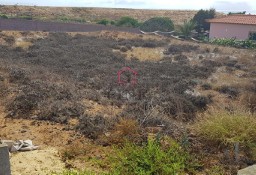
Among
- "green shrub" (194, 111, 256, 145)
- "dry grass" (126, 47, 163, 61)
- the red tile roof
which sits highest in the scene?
the red tile roof

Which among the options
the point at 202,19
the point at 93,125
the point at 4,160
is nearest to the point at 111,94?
the point at 93,125

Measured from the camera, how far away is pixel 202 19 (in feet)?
143

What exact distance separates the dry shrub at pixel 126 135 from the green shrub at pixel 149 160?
1.64ft

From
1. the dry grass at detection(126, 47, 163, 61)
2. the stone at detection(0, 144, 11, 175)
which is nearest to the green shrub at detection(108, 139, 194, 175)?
the stone at detection(0, 144, 11, 175)

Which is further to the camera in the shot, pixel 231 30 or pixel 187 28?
pixel 187 28

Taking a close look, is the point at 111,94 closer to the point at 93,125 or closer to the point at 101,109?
the point at 101,109

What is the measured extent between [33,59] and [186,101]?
10.1 m

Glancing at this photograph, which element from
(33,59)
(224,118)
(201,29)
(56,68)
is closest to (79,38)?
(33,59)

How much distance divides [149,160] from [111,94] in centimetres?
639

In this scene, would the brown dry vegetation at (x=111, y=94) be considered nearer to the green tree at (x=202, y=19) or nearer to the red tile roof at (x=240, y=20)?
the red tile roof at (x=240, y=20)

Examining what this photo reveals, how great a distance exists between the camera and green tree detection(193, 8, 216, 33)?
41438mm

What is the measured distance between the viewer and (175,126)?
7.14m

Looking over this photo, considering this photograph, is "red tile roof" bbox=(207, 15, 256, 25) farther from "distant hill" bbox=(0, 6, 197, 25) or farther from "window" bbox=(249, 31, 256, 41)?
"distant hill" bbox=(0, 6, 197, 25)

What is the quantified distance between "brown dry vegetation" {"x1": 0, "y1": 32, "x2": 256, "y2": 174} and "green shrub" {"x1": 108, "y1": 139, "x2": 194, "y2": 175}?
1.51 ft
